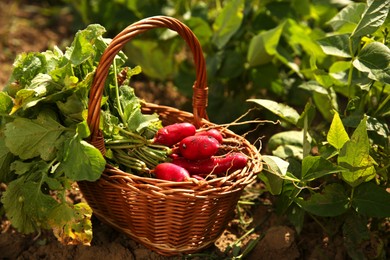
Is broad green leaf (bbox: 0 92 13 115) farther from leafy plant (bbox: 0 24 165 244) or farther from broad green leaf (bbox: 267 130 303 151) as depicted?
broad green leaf (bbox: 267 130 303 151)

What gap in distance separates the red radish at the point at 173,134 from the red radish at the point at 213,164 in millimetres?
84

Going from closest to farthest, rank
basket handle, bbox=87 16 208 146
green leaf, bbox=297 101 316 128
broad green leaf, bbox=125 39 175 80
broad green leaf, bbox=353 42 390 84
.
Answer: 1. basket handle, bbox=87 16 208 146
2. broad green leaf, bbox=353 42 390 84
3. green leaf, bbox=297 101 316 128
4. broad green leaf, bbox=125 39 175 80

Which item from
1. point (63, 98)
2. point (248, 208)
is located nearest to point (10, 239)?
point (63, 98)

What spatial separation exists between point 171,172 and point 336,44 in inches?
32.5

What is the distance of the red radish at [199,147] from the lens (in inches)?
84.7

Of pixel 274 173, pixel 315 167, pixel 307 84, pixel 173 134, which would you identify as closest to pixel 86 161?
pixel 173 134

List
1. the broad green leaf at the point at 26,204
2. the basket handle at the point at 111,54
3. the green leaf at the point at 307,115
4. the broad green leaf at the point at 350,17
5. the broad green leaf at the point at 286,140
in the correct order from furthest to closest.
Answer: the broad green leaf at the point at 286,140 → the broad green leaf at the point at 350,17 → the green leaf at the point at 307,115 → the broad green leaf at the point at 26,204 → the basket handle at the point at 111,54

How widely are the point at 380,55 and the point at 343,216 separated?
1.89 feet

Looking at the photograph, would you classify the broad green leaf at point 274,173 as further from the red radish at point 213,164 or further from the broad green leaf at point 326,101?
the broad green leaf at point 326,101

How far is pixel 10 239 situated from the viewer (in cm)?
237

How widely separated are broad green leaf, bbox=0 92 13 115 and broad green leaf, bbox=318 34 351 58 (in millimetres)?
1128

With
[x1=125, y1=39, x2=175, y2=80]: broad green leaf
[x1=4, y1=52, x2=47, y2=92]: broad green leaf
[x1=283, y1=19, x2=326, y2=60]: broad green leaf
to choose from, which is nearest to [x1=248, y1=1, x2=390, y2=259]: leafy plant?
[x1=283, y1=19, x2=326, y2=60]: broad green leaf

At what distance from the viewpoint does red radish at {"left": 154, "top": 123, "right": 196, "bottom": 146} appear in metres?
2.24

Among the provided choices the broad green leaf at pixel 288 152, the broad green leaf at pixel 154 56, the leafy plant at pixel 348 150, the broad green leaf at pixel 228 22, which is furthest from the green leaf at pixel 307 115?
the broad green leaf at pixel 154 56
